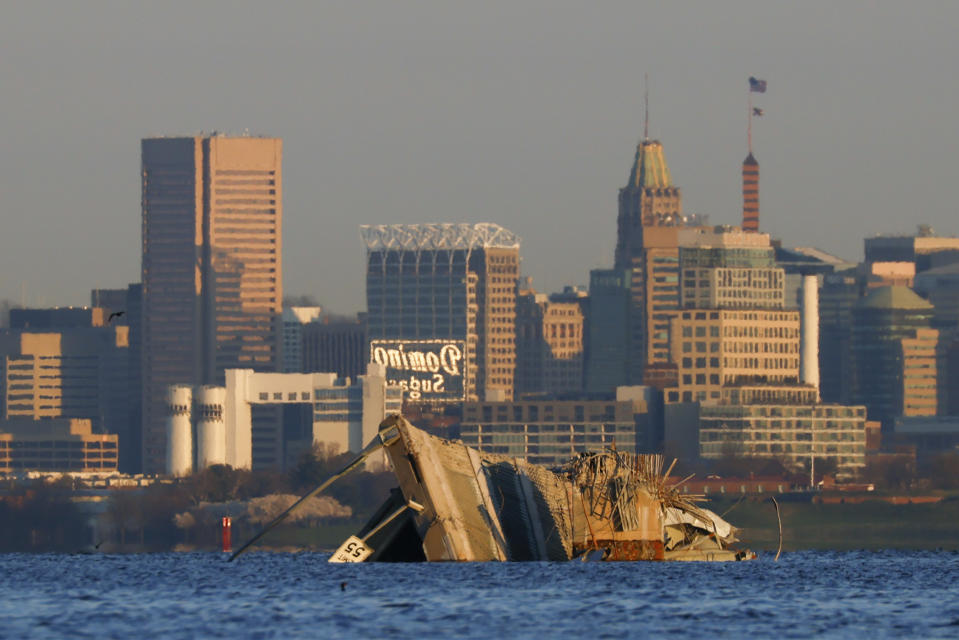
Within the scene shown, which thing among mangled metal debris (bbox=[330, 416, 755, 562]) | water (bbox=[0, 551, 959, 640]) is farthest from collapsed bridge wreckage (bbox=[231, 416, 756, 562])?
water (bbox=[0, 551, 959, 640])

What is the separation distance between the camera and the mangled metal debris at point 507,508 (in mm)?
142375

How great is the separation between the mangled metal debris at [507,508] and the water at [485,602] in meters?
3.02

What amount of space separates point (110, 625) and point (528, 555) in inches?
1960

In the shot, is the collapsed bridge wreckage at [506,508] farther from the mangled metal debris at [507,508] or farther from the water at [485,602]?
the water at [485,602]

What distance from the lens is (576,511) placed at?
151 m

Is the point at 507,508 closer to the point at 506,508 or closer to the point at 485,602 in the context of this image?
the point at 506,508

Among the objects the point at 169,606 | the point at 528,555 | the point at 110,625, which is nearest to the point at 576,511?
the point at 528,555

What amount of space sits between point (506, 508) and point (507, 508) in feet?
0.46

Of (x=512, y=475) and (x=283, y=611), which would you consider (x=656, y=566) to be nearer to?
(x=512, y=475)

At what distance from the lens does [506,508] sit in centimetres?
15450

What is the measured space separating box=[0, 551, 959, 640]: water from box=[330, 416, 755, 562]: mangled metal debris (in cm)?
302

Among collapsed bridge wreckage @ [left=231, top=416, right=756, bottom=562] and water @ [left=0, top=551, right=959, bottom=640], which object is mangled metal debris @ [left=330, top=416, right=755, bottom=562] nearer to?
collapsed bridge wreckage @ [left=231, top=416, right=756, bottom=562]

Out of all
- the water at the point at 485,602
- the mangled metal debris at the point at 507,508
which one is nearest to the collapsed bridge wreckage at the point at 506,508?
the mangled metal debris at the point at 507,508

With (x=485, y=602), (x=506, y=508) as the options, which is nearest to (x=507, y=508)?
(x=506, y=508)
